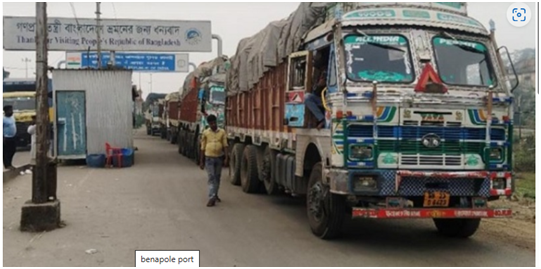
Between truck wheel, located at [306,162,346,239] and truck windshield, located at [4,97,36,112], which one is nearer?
truck wheel, located at [306,162,346,239]

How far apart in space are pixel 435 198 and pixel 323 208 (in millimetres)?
1333

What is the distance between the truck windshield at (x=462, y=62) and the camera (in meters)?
7.11

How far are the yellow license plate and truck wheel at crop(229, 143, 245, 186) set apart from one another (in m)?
6.53

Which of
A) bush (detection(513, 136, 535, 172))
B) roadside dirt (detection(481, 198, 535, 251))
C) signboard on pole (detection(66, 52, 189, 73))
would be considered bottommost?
roadside dirt (detection(481, 198, 535, 251))

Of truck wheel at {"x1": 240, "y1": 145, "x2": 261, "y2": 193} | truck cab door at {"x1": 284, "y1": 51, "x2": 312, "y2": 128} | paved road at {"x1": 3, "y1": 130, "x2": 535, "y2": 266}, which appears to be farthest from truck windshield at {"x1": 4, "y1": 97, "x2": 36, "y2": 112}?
truck cab door at {"x1": 284, "y1": 51, "x2": 312, "y2": 128}

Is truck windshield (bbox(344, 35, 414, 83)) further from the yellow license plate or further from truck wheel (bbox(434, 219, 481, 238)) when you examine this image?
truck wheel (bbox(434, 219, 481, 238))

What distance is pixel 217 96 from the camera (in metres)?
17.3

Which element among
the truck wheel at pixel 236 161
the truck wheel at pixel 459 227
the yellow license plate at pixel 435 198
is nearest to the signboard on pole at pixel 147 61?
the truck wheel at pixel 236 161

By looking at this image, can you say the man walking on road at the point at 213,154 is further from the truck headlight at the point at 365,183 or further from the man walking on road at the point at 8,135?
the man walking on road at the point at 8,135

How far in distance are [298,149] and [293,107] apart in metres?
0.57

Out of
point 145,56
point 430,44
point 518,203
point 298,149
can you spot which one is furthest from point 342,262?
point 145,56

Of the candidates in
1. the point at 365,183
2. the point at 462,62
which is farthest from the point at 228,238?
the point at 462,62

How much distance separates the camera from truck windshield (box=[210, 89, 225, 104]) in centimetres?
1725

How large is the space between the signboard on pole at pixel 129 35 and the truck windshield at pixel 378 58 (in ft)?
65.6
